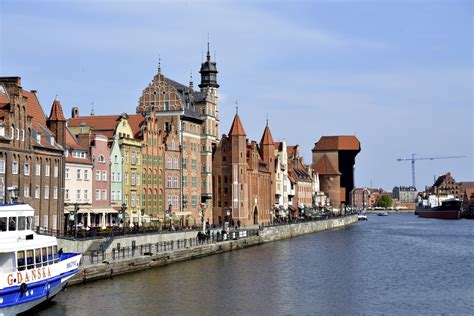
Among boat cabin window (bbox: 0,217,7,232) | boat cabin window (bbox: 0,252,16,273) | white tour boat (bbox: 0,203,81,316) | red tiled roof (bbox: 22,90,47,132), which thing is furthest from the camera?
red tiled roof (bbox: 22,90,47,132)

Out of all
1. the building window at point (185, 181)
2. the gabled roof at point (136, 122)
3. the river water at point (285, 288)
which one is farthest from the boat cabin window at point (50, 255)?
the building window at point (185, 181)

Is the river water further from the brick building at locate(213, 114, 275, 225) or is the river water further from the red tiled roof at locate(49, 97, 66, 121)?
the brick building at locate(213, 114, 275, 225)

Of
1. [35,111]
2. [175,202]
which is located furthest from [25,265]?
[175,202]

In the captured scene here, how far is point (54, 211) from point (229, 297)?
25169mm

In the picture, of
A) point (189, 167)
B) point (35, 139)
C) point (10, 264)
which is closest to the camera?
point (10, 264)

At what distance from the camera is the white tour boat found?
40.0 m

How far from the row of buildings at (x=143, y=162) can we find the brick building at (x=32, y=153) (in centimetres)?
9

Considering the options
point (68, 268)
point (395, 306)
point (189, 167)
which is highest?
point (189, 167)

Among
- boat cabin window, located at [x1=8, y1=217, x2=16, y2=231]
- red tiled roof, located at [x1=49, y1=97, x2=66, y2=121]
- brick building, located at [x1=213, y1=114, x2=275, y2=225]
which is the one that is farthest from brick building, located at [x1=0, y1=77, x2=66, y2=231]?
brick building, located at [x1=213, y1=114, x2=275, y2=225]

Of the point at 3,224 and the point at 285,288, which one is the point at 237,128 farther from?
the point at 3,224

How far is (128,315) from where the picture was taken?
42.2m

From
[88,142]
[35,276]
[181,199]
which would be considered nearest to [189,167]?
[181,199]

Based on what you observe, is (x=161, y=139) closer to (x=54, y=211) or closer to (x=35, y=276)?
(x=54, y=211)

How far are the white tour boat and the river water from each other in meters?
1.56
